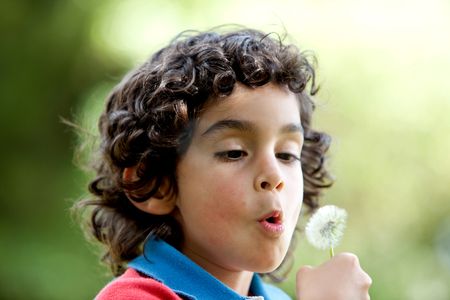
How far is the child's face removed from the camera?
1.16 meters

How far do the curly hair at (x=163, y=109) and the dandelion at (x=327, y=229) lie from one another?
21cm

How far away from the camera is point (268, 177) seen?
1154 millimetres

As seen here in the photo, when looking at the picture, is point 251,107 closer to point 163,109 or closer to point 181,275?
point 163,109

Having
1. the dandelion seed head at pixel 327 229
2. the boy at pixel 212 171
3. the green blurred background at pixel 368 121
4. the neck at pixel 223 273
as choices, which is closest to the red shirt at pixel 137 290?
the boy at pixel 212 171

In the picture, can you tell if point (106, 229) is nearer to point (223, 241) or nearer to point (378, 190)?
point (223, 241)

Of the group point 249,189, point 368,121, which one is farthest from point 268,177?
point 368,121

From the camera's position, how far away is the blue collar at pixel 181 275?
1191 mm

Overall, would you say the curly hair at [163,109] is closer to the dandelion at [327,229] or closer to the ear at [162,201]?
the ear at [162,201]

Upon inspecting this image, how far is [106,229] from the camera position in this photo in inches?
55.9

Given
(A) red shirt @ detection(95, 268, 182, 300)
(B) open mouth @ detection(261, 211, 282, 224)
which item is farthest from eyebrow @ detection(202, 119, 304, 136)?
(A) red shirt @ detection(95, 268, 182, 300)

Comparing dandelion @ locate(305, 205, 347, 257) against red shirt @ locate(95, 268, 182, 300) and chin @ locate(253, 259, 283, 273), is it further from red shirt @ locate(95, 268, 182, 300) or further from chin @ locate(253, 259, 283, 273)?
red shirt @ locate(95, 268, 182, 300)

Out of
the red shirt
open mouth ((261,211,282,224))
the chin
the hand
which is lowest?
the hand

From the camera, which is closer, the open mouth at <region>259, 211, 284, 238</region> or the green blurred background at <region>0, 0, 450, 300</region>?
the open mouth at <region>259, 211, 284, 238</region>

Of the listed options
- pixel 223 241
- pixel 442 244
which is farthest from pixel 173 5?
pixel 223 241
